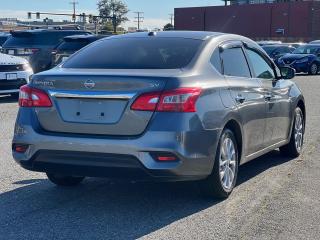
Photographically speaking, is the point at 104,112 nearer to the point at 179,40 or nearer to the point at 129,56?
the point at 129,56

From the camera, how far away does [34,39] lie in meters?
20.8

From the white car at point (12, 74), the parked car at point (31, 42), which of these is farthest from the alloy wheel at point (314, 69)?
the white car at point (12, 74)

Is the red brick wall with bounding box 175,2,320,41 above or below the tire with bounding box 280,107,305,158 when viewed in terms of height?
above

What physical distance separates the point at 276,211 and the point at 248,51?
2.17 meters

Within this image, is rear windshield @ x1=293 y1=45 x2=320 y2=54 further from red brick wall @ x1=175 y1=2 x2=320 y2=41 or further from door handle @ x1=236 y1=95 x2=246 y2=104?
red brick wall @ x1=175 y1=2 x2=320 y2=41

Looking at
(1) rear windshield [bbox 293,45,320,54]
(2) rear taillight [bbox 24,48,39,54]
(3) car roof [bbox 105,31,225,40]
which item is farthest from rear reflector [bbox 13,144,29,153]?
(1) rear windshield [bbox 293,45,320,54]

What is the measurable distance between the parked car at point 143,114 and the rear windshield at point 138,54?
1cm

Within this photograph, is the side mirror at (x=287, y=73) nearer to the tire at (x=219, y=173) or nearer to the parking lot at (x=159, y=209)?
the parking lot at (x=159, y=209)

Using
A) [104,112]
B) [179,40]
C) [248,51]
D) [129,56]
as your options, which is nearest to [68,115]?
[104,112]

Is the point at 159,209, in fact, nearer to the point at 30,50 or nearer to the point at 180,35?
the point at 180,35

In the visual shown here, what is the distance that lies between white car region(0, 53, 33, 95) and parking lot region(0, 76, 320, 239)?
7145mm

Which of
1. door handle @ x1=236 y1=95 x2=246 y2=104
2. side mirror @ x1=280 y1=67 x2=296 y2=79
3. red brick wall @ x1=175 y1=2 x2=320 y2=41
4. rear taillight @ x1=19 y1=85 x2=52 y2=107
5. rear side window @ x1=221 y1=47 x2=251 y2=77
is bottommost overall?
door handle @ x1=236 y1=95 x2=246 y2=104

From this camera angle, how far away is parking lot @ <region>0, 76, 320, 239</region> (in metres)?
5.03

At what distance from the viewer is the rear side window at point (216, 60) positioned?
6109mm
